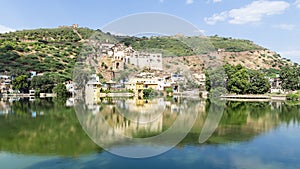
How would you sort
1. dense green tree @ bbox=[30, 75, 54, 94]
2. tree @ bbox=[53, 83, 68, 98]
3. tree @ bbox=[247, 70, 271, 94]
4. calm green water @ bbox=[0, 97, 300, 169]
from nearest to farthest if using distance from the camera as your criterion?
1. calm green water @ bbox=[0, 97, 300, 169]
2. tree @ bbox=[247, 70, 271, 94]
3. tree @ bbox=[53, 83, 68, 98]
4. dense green tree @ bbox=[30, 75, 54, 94]

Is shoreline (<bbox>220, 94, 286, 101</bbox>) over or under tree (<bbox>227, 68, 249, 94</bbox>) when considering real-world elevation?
under

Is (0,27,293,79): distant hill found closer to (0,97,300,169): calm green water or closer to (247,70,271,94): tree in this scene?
(247,70,271,94): tree

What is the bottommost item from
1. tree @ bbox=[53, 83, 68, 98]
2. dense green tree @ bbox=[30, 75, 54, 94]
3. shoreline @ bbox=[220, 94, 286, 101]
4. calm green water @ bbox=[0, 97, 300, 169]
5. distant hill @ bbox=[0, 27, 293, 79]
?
calm green water @ bbox=[0, 97, 300, 169]

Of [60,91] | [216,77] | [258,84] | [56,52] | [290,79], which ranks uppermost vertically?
[56,52]

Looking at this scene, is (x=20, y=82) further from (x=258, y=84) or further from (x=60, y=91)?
(x=258, y=84)

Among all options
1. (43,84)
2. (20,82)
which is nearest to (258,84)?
(43,84)

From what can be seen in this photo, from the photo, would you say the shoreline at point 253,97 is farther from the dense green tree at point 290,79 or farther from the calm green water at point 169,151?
the calm green water at point 169,151

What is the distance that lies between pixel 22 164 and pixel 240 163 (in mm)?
3324

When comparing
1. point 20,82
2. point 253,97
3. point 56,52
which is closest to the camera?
point 253,97

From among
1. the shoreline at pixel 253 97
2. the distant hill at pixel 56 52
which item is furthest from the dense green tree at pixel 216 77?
the shoreline at pixel 253 97

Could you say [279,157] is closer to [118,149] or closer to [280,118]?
[118,149]

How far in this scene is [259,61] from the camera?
4050 cm

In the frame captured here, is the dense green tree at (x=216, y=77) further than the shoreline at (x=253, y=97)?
No

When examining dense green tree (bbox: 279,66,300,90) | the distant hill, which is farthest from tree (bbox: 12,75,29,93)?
dense green tree (bbox: 279,66,300,90)
